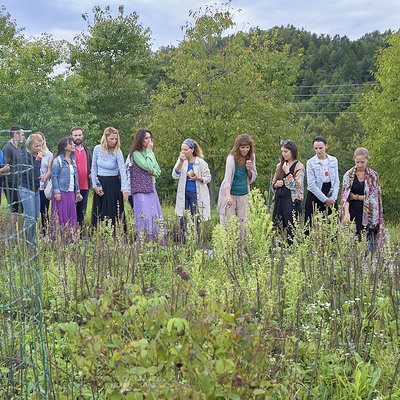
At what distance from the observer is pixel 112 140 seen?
797 centimetres

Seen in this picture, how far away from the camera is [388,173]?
20.3 meters

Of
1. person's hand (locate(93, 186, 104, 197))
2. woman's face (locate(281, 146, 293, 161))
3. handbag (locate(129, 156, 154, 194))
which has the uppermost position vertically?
woman's face (locate(281, 146, 293, 161))

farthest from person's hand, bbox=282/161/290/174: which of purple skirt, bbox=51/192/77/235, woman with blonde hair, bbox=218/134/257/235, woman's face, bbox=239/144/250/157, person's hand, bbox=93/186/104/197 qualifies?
purple skirt, bbox=51/192/77/235

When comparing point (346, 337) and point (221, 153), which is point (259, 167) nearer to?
point (221, 153)

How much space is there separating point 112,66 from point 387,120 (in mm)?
12765

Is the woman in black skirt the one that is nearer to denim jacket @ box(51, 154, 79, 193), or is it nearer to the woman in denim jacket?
the woman in denim jacket

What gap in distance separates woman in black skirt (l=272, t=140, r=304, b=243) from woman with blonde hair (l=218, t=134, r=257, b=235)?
0.41 meters

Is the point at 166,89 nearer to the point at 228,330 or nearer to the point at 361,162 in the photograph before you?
the point at 361,162

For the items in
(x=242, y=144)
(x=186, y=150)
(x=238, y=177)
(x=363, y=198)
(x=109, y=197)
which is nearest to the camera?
(x=363, y=198)

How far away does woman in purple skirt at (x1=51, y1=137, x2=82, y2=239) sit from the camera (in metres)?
7.84

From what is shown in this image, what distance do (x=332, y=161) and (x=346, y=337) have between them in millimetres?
4981

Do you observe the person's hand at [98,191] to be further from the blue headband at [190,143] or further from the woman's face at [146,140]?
A: the blue headband at [190,143]

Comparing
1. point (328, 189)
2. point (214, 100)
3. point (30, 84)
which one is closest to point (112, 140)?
point (328, 189)

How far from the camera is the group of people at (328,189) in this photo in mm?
7172
